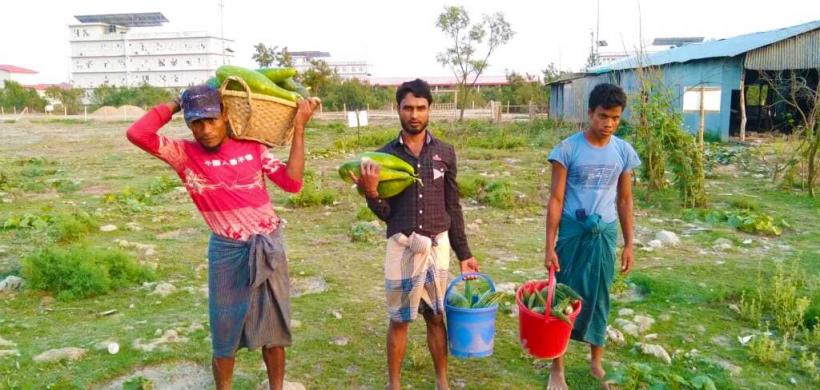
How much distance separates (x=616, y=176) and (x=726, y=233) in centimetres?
409

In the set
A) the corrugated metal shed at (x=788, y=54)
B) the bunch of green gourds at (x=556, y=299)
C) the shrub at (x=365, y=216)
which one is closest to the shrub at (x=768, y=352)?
the bunch of green gourds at (x=556, y=299)

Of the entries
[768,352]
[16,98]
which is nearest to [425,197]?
[768,352]

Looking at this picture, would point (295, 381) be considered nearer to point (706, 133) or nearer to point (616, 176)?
point (616, 176)

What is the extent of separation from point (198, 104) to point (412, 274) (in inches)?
49.0

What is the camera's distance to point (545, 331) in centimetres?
289

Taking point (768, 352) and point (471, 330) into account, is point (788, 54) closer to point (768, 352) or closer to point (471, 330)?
point (768, 352)

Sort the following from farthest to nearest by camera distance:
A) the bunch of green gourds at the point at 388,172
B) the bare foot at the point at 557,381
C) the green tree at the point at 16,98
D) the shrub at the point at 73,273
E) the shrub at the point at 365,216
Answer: the green tree at the point at 16,98 → the shrub at the point at 365,216 → the shrub at the point at 73,273 → the bare foot at the point at 557,381 → the bunch of green gourds at the point at 388,172

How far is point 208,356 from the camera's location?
143 inches

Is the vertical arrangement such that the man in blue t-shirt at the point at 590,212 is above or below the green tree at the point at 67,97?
below

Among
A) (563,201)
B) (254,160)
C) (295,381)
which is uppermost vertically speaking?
(254,160)

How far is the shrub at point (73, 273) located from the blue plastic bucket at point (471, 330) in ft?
10.1

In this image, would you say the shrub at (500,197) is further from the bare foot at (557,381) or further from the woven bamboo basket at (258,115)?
the woven bamboo basket at (258,115)

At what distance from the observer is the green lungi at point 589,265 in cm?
311

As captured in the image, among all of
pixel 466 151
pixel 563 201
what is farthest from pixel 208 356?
pixel 466 151
